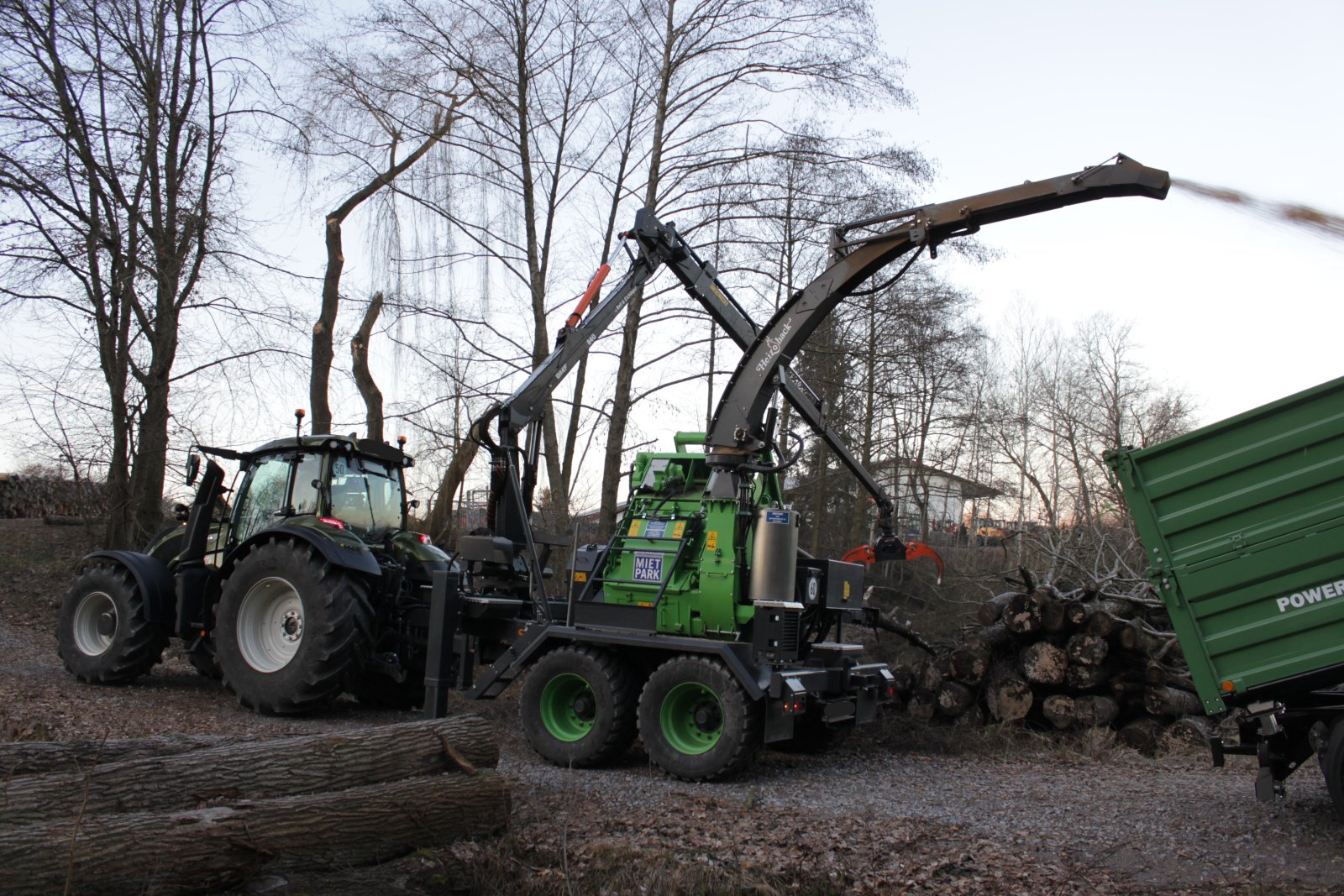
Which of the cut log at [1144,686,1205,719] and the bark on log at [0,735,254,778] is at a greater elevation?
the cut log at [1144,686,1205,719]

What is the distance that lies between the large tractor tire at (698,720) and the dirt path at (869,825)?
18 cm

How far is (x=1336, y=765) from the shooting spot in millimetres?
5570

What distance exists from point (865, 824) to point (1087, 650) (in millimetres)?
4176

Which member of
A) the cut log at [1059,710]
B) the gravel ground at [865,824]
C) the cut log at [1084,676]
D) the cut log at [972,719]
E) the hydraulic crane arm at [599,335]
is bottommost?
the gravel ground at [865,824]

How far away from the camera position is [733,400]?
847cm

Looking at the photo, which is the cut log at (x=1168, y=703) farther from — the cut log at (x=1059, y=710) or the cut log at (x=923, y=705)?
the cut log at (x=923, y=705)

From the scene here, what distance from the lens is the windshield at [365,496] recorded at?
31.2 feet

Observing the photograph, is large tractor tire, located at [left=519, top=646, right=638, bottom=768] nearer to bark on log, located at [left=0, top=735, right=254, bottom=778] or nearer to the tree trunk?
bark on log, located at [left=0, top=735, right=254, bottom=778]

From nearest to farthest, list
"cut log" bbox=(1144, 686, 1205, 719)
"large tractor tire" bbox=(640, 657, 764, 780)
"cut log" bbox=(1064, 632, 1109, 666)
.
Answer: "large tractor tire" bbox=(640, 657, 764, 780) → "cut log" bbox=(1144, 686, 1205, 719) → "cut log" bbox=(1064, 632, 1109, 666)

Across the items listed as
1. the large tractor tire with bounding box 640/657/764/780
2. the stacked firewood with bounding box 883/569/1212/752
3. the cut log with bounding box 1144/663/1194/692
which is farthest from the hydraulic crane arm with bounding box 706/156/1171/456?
the cut log with bounding box 1144/663/1194/692

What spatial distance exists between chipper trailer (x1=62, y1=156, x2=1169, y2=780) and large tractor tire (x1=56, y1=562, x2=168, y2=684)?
0.02 meters

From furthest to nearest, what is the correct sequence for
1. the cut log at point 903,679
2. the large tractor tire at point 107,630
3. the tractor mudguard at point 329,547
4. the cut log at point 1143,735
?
the cut log at point 903,679
the large tractor tire at point 107,630
the cut log at point 1143,735
the tractor mudguard at point 329,547

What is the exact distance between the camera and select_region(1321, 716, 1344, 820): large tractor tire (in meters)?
5.54

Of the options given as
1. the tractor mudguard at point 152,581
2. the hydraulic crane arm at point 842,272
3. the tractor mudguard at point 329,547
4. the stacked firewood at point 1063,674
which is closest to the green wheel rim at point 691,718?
the hydraulic crane arm at point 842,272
